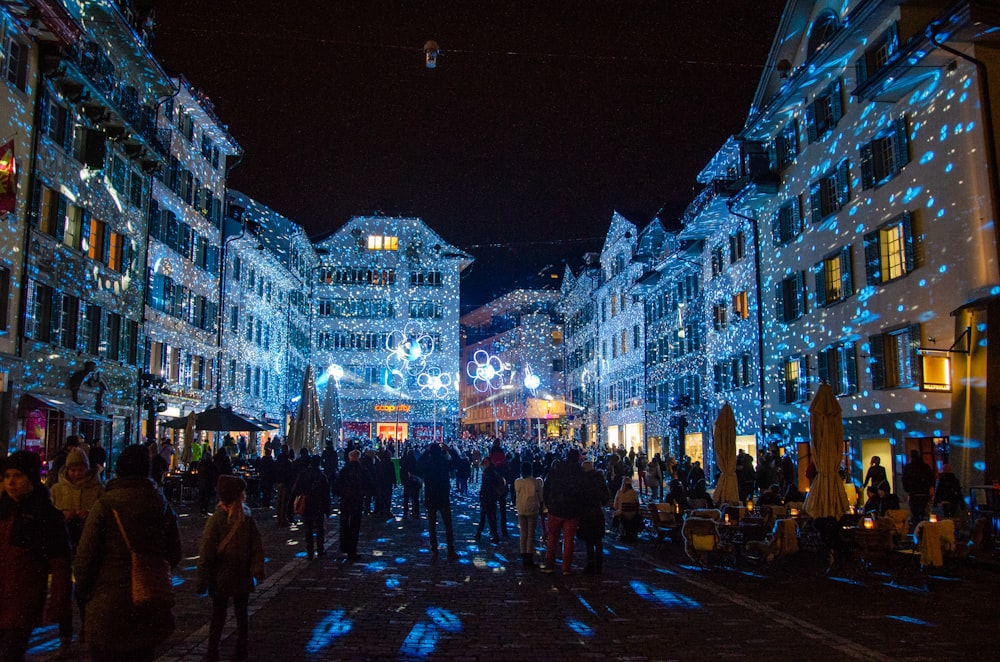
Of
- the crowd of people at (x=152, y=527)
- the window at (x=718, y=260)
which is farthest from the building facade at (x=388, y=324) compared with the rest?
the crowd of people at (x=152, y=527)

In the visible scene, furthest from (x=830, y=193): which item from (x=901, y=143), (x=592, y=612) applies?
(x=592, y=612)

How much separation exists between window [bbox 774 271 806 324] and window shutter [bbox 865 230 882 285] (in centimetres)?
491

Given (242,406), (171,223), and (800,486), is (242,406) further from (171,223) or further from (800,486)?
(800,486)

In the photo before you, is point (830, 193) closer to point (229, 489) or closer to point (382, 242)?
point (229, 489)

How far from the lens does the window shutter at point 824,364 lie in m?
27.2

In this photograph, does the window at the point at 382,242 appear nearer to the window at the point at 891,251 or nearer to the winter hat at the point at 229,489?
the window at the point at 891,251

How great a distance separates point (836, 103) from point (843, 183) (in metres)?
2.63

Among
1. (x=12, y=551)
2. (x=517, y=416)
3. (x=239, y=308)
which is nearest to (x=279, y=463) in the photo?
(x=12, y=551)

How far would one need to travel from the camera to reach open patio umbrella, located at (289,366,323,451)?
26.4 m

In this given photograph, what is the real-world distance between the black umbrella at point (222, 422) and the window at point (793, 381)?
17.9m

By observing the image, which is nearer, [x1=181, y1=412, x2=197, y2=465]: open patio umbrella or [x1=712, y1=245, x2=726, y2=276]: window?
[x1=181, y1=412, x2=197, y2=465]: open patio umbrella

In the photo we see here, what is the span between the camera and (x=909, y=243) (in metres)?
21.8

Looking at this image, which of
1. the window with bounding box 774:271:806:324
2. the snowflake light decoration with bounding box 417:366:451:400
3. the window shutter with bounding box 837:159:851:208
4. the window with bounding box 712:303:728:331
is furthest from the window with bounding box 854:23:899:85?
the snowflake light decoration with bounding box 417:366:451:400

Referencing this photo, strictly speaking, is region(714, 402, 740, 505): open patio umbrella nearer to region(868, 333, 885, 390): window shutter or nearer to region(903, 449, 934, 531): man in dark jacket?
region(903, 449, 934, 531): man in dark jacket
